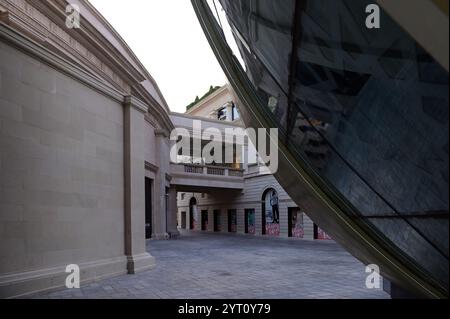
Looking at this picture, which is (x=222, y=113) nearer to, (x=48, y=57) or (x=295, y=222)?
(x=295, y=222)

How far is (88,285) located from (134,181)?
3.73m

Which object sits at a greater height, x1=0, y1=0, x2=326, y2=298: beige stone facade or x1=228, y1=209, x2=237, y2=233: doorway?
x1=0, y1=0, x2=326, y2=298: beige stone facade

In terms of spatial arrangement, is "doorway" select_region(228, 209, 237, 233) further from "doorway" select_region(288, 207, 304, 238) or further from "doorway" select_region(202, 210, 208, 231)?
"doorway" select_region(288, 207, 304, 238)

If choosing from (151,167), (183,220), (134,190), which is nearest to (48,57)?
(134,190)

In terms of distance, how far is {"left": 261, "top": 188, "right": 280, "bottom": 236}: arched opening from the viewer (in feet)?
116

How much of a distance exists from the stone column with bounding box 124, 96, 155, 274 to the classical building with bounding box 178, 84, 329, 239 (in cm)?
1809

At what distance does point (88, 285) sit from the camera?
9656 mm

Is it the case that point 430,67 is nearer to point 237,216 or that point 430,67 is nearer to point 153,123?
point 153,123

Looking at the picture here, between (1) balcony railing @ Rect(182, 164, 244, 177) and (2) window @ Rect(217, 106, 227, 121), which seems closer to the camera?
(1) balcony railing @ Rect(182, 164, 244, 177)

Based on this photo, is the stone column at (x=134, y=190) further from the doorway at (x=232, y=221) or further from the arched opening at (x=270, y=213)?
the doorway at (x=232, y=221)

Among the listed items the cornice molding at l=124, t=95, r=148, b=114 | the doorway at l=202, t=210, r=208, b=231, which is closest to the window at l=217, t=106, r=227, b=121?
the doorway at l=202, t=210, r=208, b=231

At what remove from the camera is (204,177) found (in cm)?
3850
